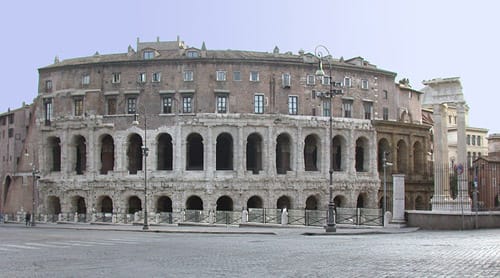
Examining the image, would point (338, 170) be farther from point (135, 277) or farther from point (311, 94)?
Result: point (135, 277)

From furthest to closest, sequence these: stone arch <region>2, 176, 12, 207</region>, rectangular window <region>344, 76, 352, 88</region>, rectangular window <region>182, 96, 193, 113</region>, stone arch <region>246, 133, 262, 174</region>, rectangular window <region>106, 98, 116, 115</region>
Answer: stone arch <region>2, 176, 12, 207</region>, rectangular window <region>344, 76, 352, 88</region>, rectangular window <region>106, 98, 116, 115</region>, stone arch <region>246, 133, 262, 174</region>, rectangular window <region>182, 96, 193, 113</region>

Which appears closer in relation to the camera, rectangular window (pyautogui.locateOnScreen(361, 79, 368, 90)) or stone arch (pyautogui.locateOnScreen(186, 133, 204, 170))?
stone arch (pyautogui.locateOnScreen(186, 133, 204, 170))

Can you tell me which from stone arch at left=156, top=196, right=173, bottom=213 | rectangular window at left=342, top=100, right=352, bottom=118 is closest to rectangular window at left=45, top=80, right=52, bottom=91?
stone arch at left=156, top=196, right=173, bottom=213

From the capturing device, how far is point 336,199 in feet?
198

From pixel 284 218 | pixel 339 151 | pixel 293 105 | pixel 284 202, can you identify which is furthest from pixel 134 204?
pixel 284 218

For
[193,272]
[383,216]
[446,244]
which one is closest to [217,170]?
[383,216]

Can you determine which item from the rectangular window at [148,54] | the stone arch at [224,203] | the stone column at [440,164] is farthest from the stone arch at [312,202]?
the stone column at [440,164]

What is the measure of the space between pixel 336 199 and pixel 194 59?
17.1 m

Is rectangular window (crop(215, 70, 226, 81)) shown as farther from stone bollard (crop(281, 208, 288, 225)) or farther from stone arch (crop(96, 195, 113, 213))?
stone bollard (crop(281, 208, 288, 225))

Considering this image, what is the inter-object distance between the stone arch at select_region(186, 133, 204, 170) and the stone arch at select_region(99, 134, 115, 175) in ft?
21.8

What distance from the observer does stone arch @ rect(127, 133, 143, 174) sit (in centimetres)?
5881

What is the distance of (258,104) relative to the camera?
57562 mm

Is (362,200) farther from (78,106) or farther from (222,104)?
(78,106)

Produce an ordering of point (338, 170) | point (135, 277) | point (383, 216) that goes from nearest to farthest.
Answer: point (135, 277), point (383, 216), point (338, 170)
